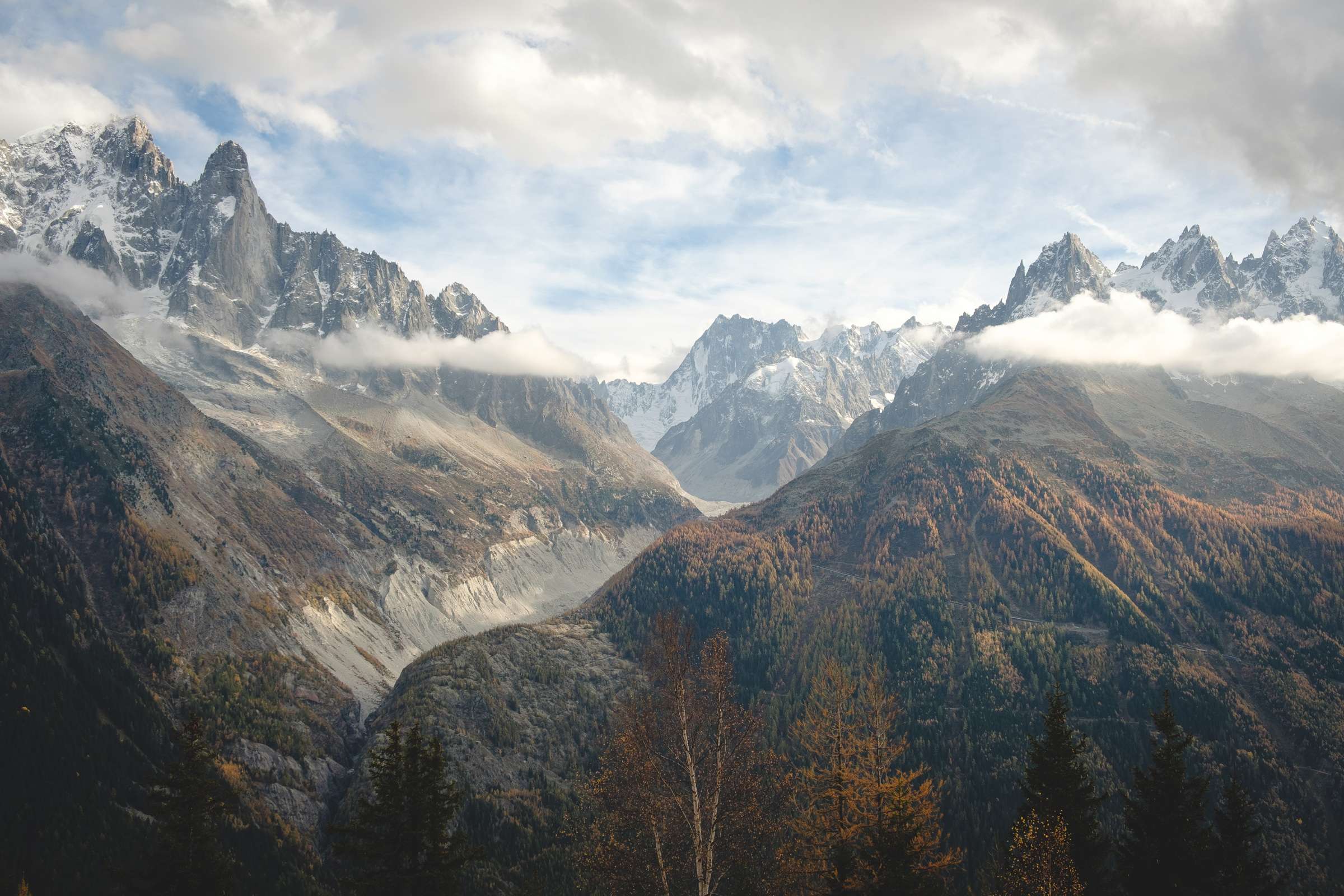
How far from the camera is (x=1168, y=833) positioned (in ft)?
148

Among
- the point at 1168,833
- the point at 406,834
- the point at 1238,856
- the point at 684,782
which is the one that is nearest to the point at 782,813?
the point at 684,782

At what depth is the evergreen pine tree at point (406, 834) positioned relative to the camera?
4131 centimetres

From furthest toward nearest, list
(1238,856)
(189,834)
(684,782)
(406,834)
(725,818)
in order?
(1238,856) → (406,834) → (189,834) → (684,782) → (725,818)

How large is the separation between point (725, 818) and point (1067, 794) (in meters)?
Answer: 25.4

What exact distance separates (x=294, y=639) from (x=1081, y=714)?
567 ft

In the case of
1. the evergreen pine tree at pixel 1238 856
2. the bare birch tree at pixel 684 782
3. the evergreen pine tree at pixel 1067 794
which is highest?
the bare birch tree at pixel 684 782

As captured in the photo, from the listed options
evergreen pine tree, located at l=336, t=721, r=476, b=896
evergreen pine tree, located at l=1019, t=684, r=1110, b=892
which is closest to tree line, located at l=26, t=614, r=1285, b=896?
evergreen pine tree, located at l=336, t=721, r=476, b=896

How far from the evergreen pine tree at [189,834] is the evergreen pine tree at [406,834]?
6.14 meters

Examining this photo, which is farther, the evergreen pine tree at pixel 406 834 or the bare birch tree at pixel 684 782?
the evergreen pine tree at pixel 406 834

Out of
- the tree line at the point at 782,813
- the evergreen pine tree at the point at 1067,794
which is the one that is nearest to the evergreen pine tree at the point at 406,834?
the tree line at the point at 782,813

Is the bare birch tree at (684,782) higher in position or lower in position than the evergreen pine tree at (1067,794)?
higher

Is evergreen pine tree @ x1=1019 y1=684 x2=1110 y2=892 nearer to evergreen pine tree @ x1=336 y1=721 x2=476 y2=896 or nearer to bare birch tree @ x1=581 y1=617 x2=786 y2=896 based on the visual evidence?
bare birch tree @ x1=581 y1=617 x2=786 y2=896

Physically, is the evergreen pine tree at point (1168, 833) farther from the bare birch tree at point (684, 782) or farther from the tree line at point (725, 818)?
the bare birch tree at point (684, 782)

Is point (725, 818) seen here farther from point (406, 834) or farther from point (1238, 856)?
point (1238, 856)
